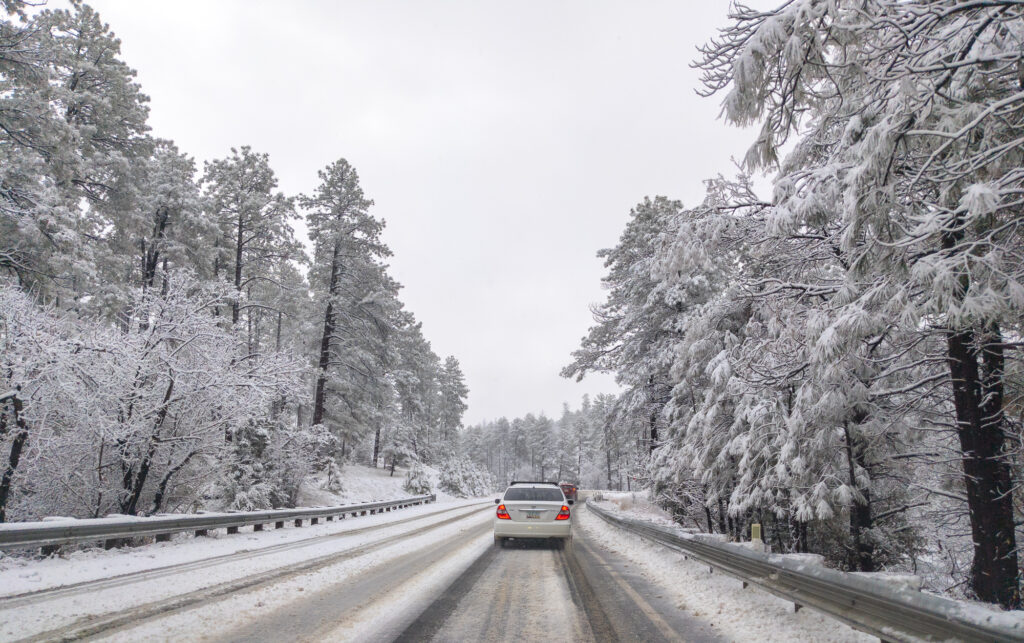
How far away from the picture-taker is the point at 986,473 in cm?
610

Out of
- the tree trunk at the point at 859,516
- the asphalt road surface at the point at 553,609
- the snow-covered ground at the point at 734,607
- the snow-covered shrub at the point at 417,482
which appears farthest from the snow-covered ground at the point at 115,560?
the snow-covered shrub at the point at 417,482

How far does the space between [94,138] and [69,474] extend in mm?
12193

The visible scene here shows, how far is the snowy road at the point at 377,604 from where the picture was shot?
200 inches

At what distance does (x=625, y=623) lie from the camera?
5.66 meters

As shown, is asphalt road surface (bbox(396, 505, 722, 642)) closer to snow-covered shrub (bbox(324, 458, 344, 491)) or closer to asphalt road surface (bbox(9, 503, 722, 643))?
asphalt road surface (bbox(9, 503, 722, 643))

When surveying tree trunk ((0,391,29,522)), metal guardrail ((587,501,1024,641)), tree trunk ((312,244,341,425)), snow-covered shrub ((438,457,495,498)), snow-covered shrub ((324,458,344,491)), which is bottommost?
snow-covered shrub ((438,457,495,498))

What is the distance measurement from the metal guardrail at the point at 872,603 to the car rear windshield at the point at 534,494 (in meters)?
5.94

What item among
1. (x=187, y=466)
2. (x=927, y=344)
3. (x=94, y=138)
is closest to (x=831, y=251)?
→ (x=927, y=344)

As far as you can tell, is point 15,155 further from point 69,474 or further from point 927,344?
point 927,344

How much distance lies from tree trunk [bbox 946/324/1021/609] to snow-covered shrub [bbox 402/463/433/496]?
34380mm

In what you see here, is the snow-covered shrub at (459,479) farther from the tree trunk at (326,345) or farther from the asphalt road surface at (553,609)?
the asphalt road surface at (553,609)

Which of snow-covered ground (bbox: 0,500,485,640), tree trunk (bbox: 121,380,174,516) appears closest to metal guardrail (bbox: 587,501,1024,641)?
snow-covered ground (bbox: 0,500,485,640)

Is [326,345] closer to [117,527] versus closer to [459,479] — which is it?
[117,527]

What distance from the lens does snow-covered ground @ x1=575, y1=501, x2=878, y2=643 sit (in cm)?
514
